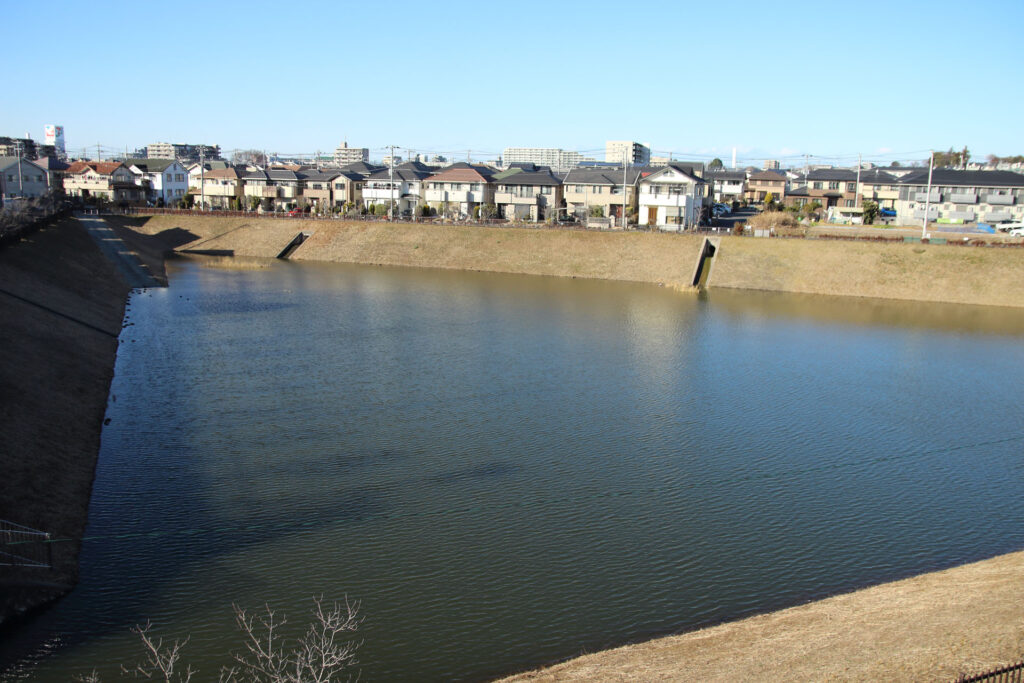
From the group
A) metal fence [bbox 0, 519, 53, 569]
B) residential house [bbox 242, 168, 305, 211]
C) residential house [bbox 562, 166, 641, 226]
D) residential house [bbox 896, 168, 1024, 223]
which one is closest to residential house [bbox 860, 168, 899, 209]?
residential house [bbox 896, 168, 1024, 223]

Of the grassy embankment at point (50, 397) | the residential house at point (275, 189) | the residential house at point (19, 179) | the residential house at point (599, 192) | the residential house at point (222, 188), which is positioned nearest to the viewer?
the grassy embankment at point (50, 397)

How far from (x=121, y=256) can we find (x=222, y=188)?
32.8 m

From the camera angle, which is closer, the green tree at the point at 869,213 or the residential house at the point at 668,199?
the residential house at the point at 668,199

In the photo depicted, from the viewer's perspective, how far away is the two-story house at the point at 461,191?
6544 cm

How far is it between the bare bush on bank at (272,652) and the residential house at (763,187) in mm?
80355

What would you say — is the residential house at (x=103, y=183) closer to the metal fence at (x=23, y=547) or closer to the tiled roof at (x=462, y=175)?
the tiled roof at (x=462, y=175)

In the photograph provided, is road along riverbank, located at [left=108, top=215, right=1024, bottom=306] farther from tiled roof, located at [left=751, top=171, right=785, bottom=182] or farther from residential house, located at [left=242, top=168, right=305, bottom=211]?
tiled roof, located at [left=751, top=171, right=785, bottom=182]

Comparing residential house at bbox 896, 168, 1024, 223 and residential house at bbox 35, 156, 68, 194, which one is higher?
residential house at bbox 35, 156, 68, 194

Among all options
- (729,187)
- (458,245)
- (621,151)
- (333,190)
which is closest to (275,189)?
(333,190)

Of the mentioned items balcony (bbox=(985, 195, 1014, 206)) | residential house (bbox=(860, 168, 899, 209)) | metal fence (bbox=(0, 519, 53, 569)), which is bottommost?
metal fence (bbox=(0, 519, 53, 569))

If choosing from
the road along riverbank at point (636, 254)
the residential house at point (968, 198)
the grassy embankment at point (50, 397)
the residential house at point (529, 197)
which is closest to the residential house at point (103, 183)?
the road along riverbank at point (636, 254)

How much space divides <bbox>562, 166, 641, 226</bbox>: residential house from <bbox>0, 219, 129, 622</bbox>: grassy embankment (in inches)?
1555

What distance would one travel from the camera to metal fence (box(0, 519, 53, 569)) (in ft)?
38.2

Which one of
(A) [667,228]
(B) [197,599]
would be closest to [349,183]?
(A) [667,228]
